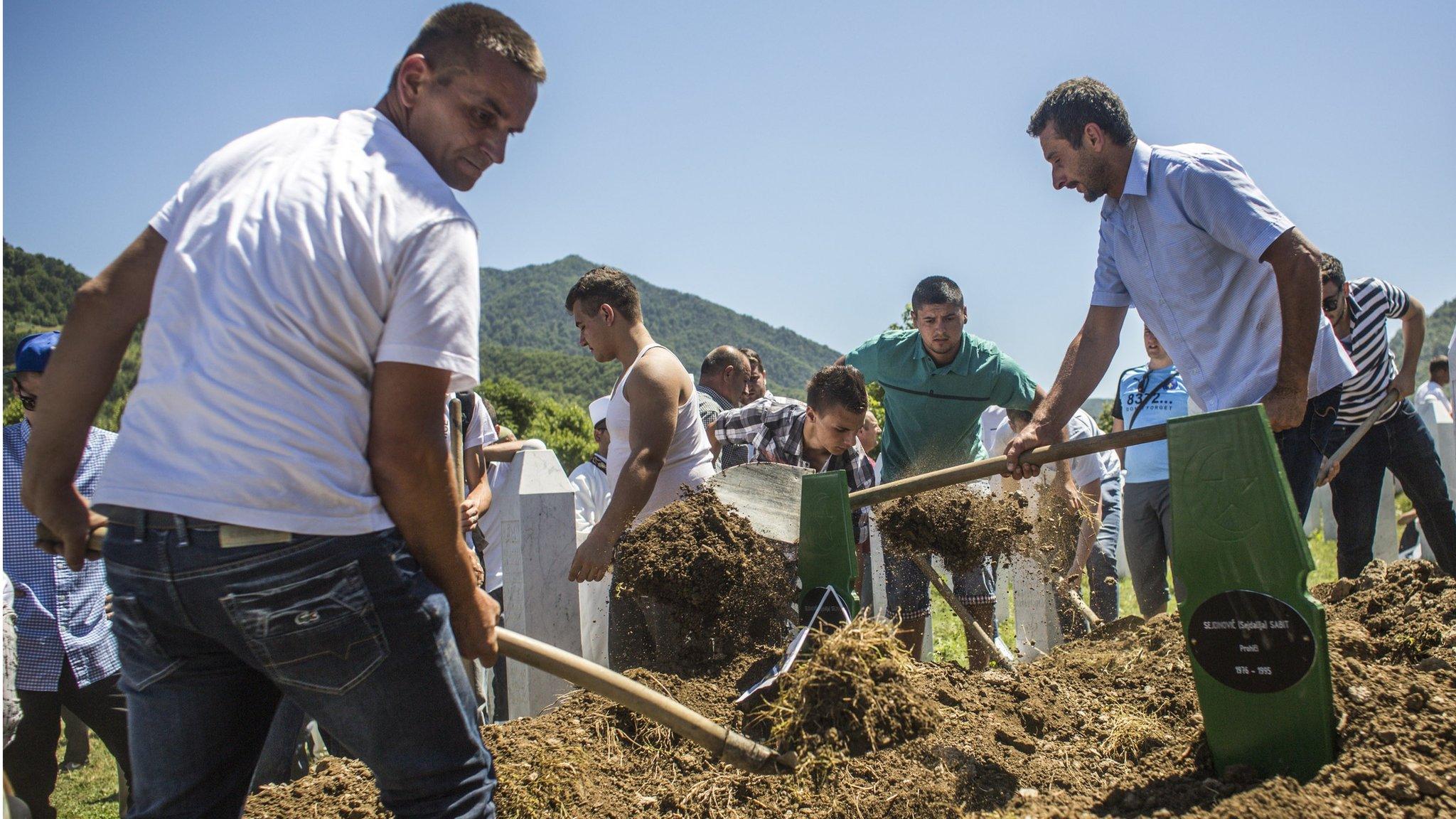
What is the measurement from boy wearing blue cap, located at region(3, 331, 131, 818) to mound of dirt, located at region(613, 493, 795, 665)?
2136mm

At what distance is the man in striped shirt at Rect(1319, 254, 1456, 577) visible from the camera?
15.4ft

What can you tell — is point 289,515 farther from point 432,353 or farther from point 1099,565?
point 1099,565

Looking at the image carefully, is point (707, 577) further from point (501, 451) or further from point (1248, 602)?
point (501, 451)

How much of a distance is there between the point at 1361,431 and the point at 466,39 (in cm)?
463

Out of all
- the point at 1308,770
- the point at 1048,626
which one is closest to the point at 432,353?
the point at 1308,770

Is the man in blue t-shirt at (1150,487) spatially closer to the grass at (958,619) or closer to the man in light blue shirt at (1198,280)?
the grass at (958,619)

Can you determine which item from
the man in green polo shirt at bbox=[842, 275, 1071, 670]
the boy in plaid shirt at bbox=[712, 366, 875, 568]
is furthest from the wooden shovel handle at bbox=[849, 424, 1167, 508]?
the man in green polo shirt at bbox=[842, 275, 1071, 670]

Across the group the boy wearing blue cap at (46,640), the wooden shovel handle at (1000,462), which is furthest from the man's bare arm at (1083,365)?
the boy wearing blue cap at (46,640)

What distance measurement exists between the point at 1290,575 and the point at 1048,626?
10.4ft

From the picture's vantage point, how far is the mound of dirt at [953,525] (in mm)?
3994

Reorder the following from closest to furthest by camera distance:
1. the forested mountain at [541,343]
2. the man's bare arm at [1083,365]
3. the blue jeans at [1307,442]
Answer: the blue jeans at [1307,442] < the man's bare arm at [1083,365] < the forested mountain at [541,343]

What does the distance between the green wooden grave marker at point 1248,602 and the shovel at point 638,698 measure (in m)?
1.18

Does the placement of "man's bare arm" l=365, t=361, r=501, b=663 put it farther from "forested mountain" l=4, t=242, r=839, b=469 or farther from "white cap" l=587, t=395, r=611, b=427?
"white cap" l=587, t=395, r=611, b=427

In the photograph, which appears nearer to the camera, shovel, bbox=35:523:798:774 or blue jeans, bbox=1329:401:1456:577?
shovel, bbox=35:523:798:774
